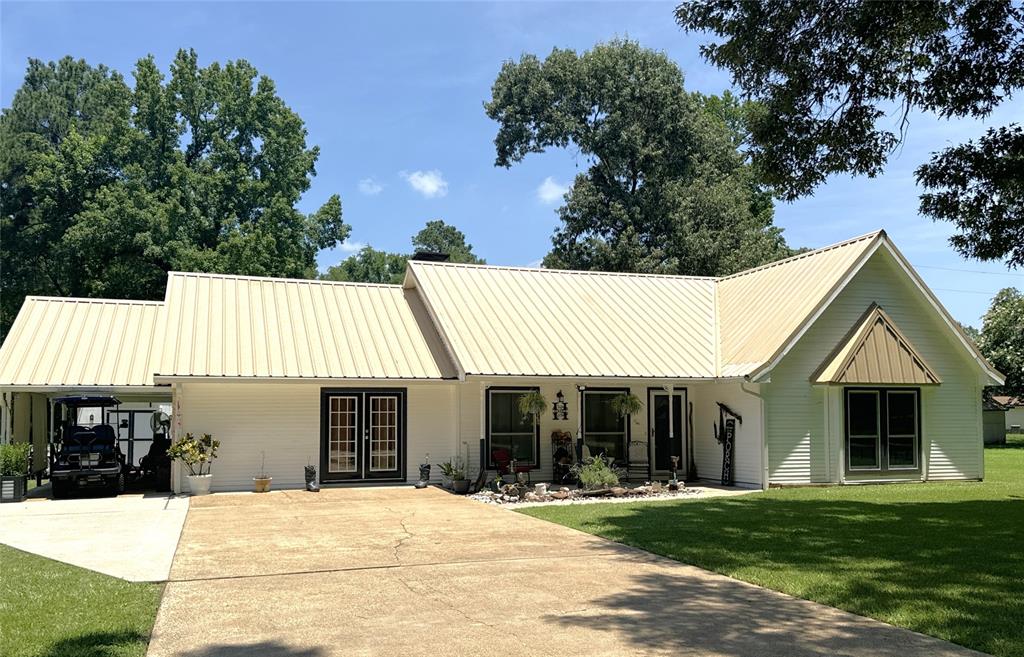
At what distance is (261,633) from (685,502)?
10.7m

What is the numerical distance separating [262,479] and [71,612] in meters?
10.7

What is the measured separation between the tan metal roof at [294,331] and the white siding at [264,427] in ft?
1.78

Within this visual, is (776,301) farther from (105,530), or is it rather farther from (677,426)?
(105,530)

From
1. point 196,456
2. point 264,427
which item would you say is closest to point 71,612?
point 196,456

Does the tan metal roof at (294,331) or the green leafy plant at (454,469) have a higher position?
the tan metal roof at (294,331)

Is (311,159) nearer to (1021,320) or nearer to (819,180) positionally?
(819,180)

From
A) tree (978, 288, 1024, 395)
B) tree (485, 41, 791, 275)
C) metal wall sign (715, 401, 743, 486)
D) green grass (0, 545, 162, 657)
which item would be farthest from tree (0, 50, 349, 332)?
tree (978, 288, 1024, 395)

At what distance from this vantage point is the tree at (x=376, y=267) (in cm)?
6456

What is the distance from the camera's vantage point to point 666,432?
2091 centimetres

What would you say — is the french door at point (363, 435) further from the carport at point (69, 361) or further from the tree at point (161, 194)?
the tree at point (161, 194)

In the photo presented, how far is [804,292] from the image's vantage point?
20359 millimetres

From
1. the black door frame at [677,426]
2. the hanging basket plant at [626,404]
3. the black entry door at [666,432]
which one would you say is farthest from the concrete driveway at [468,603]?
the black entry door at [666,432]

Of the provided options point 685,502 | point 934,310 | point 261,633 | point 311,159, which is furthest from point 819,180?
point 311,159

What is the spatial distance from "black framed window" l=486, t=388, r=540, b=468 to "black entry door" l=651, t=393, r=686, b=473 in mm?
2942
